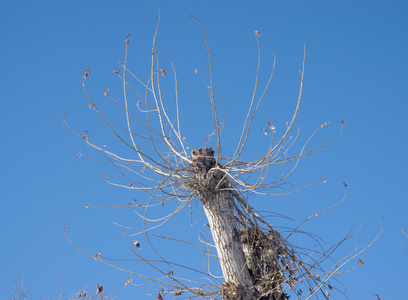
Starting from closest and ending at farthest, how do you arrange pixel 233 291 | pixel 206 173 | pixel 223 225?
pixel 233 291 → pixel 223 225 → pixel 206 173

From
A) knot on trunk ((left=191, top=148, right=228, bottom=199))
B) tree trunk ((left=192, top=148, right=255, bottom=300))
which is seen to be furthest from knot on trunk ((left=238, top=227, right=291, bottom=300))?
knot on trunk ((left=191, top=148, right=228, bottom=199))

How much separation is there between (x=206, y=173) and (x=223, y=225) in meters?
0.60

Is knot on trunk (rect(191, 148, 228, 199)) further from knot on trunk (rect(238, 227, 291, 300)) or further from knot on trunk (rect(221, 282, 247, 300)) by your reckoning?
knot on trunk (rect(221, 282, 247, 300))

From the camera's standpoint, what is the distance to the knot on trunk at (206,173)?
15.5ft

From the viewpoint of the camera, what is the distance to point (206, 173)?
189 inches

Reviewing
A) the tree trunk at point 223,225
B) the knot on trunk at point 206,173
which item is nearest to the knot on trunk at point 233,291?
the tree trunk at point 223,225

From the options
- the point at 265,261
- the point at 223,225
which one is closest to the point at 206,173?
the point at 223,225

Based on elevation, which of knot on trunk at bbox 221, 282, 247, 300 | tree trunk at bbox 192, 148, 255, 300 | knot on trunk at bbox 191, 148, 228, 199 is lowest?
knot on trunk at bbox 221, 282, 247, 300

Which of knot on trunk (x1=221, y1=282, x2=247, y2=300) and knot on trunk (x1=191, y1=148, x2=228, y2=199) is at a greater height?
knot on trunk (x1=191, y1=148, x2=228, y2=199)

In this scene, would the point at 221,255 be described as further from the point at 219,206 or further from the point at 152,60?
the point at 152,60

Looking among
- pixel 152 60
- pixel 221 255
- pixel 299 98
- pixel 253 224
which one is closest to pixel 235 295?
pixel 221 255

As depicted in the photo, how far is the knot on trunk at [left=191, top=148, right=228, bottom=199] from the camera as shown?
4.74m

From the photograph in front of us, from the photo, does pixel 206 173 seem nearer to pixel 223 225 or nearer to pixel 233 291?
pixel 223 225

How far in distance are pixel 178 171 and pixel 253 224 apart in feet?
3.59
